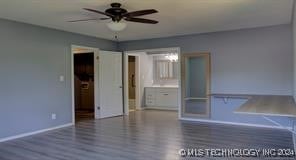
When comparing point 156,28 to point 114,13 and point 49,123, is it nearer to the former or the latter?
point 114,13

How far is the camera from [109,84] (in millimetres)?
6934

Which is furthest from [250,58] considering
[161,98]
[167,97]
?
[161,98]

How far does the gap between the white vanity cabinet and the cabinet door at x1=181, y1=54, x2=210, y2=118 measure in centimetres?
160

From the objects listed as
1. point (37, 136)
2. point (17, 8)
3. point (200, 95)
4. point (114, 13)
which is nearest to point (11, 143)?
point (37, 136)

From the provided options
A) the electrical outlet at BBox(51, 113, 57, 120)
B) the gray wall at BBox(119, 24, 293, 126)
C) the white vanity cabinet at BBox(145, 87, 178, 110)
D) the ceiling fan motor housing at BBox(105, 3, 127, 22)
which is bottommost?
the electrical outlet at BBox(51, 113, 57, 120)

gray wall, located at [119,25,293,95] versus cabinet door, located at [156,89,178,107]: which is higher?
gray wall, located at [119,25,293,95]

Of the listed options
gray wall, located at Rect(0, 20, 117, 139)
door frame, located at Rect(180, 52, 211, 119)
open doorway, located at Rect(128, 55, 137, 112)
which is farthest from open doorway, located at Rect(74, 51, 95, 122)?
door frame, located at Rect(180, 52, 211, 119)

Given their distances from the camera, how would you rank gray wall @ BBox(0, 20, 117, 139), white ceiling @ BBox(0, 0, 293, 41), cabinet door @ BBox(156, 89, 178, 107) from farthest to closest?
cabinet door @ BBox(156, 89, 178, 107) → gray wall @ BBox(0, 20, 117, 139) → white ceiling @ BBox(0, 0, 293, 41)

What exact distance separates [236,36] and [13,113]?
4.86 metres

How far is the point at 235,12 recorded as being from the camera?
4121 mm

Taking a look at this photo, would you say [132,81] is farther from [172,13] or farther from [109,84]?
[172,13]

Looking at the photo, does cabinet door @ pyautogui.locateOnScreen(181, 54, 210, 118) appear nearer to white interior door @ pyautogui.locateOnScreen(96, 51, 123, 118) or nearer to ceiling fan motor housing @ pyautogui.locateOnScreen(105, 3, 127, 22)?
white interior door @ pyautogui.locateOnScreen(96, 51, 123, 118)

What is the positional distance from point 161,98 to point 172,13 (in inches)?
177

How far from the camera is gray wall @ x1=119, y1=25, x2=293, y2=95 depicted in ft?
16.9
